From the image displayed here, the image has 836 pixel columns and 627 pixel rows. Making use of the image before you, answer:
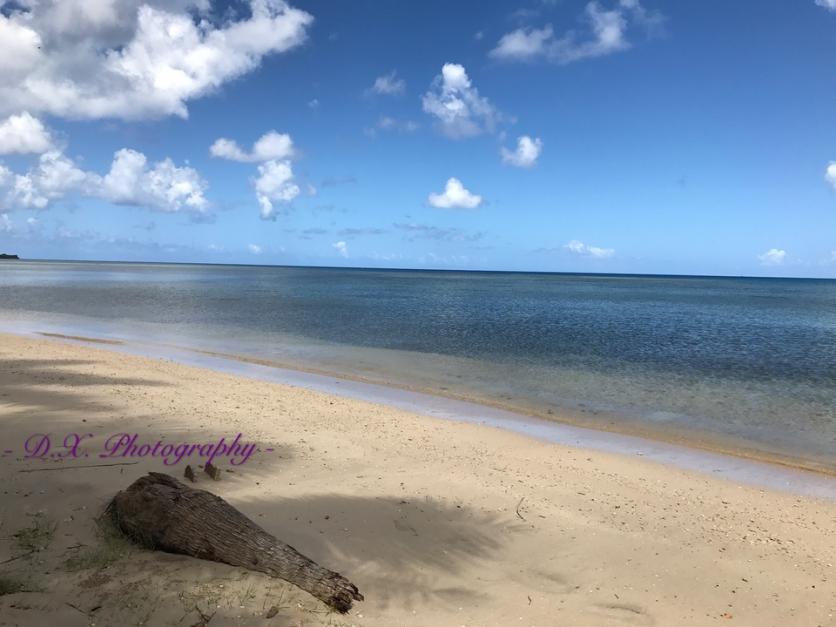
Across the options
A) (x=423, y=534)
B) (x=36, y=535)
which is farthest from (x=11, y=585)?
(x=423, y=534)

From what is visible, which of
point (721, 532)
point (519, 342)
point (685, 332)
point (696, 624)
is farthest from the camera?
point (685, 332)

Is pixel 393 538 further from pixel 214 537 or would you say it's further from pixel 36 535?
pixel 36 535

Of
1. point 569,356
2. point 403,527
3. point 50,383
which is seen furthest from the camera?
point 569,356

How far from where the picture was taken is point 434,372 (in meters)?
20.4

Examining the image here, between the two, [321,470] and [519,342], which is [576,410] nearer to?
[321,470]

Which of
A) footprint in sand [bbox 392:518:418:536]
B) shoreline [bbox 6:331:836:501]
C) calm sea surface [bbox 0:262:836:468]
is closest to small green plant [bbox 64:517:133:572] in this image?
footprint in sand [bbox 392:518:418:536]

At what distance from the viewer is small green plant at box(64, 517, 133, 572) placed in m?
4.86

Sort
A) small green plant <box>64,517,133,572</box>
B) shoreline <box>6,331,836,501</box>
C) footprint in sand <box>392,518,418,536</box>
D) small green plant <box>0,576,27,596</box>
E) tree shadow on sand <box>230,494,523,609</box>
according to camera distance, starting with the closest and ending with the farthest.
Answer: small green plant <box>0,576,27,596</box>
small green plant <box>64,517,133,572</box>
tree shadow on sand <box>230,494,523,609</box>
footprint in sand <box>392,518,418,536</box>
shoreline <box>6,331,836,501</box>

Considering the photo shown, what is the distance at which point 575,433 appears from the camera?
1292 cm

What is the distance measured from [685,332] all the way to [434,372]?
76.8 feet

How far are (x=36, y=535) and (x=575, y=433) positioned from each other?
10.4 metres

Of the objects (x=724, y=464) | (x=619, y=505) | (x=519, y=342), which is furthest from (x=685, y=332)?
(x=619, y=505)

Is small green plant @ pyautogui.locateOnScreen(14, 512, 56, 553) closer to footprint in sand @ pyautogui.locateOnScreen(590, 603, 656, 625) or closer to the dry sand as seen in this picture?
the dry sand

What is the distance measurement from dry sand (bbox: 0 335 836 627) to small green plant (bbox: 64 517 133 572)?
0.03 m
